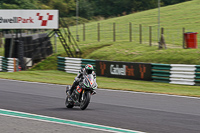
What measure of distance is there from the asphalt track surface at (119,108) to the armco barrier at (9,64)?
32.4 feet

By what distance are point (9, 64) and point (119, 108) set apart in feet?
55.4

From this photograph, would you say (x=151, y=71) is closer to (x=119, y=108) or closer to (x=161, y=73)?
(x=161, y=73)

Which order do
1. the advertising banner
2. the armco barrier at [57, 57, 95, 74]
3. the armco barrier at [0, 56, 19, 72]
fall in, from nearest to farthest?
the advertising banner
the armco barrier at [57, 57, 95, 74]
the armco barrier at [0, 56, 19, 72]

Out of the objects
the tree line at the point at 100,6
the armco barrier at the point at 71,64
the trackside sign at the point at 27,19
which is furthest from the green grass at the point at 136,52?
the tree line at the point at 100,6

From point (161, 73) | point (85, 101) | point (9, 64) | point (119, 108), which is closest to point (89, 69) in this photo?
point (85, 101)

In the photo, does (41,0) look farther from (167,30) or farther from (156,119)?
(156,119)

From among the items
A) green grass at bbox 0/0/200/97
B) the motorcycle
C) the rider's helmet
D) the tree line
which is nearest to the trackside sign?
green grass at bbox 0/0/200/97

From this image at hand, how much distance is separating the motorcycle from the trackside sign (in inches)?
694

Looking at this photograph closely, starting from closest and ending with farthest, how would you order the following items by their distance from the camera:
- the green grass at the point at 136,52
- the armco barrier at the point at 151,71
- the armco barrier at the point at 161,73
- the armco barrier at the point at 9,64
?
1. the green grass at the point at 136,52
2. the armco barrier at the point at 151,71
3. the armco barrier at the point at 161,73
4. the armco barrier at the point at 9,64

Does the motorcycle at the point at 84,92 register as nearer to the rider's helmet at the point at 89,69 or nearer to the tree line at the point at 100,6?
the rider's helmet at the point at 89,69

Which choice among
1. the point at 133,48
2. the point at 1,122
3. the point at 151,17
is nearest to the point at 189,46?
the point at 133,48

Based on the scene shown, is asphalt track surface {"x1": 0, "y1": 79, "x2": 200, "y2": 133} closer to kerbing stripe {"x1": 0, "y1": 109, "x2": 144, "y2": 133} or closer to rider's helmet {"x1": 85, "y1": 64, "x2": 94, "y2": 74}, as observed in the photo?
kerbing stripe {"x1": 0, "y1": 109, "x2": 144, "y2": 133}

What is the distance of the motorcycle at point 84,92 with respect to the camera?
979 centimetres

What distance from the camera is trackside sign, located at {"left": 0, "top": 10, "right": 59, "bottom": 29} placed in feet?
88.9
